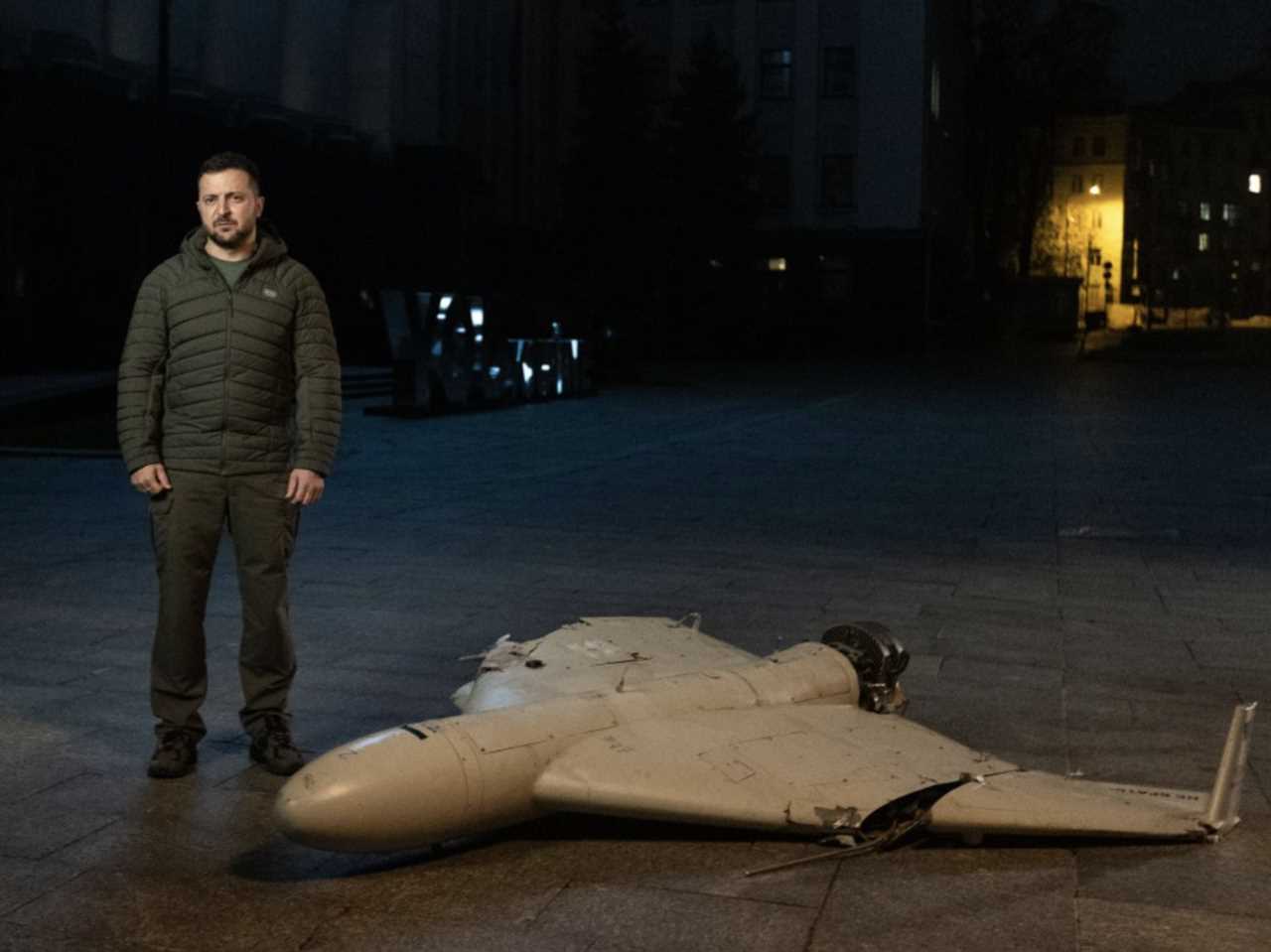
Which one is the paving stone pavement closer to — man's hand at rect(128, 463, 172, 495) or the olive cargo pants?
the olive cargo pants

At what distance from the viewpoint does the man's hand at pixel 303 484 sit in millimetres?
5355

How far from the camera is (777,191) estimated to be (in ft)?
193

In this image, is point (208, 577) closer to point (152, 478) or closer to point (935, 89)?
point (152, 478)

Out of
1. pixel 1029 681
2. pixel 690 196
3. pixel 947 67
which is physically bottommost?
pixel 1029 681

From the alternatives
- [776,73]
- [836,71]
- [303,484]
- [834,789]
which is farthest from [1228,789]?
[776,73]

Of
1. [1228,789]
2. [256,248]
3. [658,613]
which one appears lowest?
[658,613]

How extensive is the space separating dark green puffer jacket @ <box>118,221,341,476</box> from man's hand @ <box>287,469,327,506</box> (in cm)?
3

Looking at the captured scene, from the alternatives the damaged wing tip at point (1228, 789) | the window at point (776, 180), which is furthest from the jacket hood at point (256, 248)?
the window at point (776, 180)

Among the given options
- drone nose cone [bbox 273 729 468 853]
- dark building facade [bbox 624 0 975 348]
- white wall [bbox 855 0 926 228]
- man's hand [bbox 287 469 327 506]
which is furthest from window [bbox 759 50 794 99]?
drone nose cone [bbox 273 729 468 853]

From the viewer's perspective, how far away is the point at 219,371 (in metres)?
5.35

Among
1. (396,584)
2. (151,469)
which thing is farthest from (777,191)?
(151,469)

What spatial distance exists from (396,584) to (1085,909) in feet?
18.6

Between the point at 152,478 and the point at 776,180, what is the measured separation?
54856mm

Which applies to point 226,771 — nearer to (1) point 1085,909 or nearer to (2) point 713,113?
(1) point 1085,909
